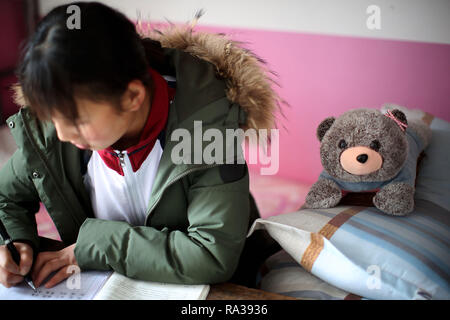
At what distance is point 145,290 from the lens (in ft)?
2.47

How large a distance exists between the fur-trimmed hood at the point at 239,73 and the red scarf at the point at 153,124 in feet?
0.36

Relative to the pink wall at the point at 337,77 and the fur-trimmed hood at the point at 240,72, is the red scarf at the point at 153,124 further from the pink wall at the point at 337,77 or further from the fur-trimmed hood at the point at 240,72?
the pink wall at the point at 337,77

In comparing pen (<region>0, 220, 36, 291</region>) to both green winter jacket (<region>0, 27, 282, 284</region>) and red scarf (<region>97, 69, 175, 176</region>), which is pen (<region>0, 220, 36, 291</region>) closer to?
green winter jacket (<region>0, 27, 282, 284</region>)

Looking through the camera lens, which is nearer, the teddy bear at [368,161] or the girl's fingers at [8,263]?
the girl's fingers at [8,263]

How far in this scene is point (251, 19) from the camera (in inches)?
69.4

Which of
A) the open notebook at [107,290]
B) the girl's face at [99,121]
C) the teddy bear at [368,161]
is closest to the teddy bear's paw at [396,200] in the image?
the teddy bear at [368,161]

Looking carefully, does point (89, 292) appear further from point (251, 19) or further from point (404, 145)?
point (251, 19)

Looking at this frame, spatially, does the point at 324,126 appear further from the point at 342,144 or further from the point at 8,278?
the point at 8,278

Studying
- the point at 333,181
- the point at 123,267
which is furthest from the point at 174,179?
the point at 333,181

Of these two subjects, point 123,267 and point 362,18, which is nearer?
point 123,267

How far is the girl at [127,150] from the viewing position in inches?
25.3

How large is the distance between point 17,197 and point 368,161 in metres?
0.80

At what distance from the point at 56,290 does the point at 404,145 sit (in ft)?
2.61

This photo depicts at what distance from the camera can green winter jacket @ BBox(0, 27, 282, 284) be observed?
30.0 inches
